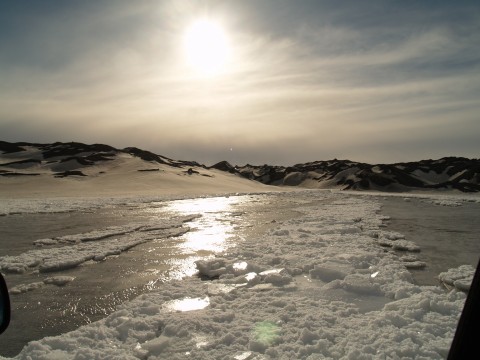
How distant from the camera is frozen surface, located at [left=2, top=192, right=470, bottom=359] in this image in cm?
398

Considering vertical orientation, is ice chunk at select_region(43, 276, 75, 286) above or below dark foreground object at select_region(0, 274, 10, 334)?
below

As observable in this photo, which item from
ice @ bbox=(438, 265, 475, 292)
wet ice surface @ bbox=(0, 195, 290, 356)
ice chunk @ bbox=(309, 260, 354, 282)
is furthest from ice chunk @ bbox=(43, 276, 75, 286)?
ice @ bbox=(438, 265, 475, 292)

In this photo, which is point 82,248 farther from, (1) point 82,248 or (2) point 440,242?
(2) point 440,242

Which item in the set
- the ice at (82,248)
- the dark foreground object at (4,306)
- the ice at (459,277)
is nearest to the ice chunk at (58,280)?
the ice at (82,248)

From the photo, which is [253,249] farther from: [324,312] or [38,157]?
[38,157]

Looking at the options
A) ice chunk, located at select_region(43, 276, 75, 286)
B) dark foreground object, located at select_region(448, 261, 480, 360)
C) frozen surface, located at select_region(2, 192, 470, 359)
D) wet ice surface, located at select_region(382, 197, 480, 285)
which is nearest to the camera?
dark foreground object, located at select_region(448, 261, 480, 360)

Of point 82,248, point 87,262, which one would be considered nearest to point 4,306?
point 87,262

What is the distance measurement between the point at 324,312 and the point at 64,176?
49.4m

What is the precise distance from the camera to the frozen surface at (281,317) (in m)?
3.98

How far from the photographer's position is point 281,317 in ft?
15.8

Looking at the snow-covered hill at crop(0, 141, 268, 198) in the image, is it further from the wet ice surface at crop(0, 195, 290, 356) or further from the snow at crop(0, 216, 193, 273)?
the snow at crop(0, 216, 193, 273)

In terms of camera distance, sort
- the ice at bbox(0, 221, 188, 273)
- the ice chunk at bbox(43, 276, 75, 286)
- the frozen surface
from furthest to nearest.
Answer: the ice at bbox(0, 221, 188, 273) → the ice chunk at bbox(43, 276, 75, 286) → the frozen surface

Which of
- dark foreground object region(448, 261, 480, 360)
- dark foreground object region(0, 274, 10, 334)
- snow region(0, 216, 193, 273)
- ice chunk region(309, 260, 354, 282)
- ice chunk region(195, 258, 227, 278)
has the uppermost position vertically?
dark foreground object region(448, 261, 480, 360)

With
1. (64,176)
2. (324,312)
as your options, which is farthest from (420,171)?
(324,312)
